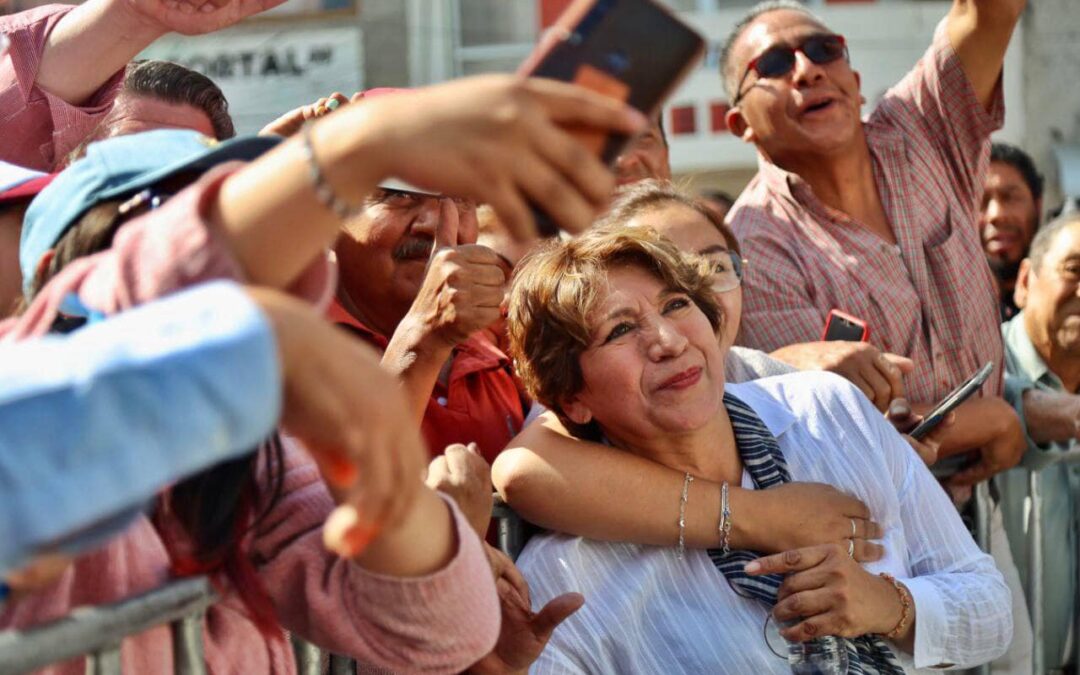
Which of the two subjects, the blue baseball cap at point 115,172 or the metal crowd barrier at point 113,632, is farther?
the blue baseball cap at point 115,172

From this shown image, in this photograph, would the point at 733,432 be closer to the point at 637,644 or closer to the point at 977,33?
the point at 637,644

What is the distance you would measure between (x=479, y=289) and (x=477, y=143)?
151cm

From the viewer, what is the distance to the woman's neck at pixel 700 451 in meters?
3.14

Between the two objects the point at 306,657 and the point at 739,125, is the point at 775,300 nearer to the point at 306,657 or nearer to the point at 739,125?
the point at 739,125

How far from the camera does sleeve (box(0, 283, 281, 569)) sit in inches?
48.2

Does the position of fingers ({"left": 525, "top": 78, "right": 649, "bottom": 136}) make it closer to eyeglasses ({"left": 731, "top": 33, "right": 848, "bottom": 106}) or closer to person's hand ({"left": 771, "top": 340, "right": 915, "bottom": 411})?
person's hand ({"left": 771, "top": 340, "right": 915, "bottom": 411})

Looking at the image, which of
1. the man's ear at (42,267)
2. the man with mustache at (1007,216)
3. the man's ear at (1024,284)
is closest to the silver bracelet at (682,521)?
the man's ear at (42,267)

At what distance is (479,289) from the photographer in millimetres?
2832

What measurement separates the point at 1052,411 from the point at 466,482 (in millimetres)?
2310

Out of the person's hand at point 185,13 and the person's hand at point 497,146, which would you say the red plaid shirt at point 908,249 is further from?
the person's hand at point 497,146

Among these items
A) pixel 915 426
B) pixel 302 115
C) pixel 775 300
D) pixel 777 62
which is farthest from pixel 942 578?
pixel 777 62

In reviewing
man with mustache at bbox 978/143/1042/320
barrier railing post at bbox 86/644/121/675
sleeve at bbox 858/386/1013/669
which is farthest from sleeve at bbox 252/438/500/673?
man with mustache at bbox 978/143/1042/320

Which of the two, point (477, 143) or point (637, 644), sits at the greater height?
point (477, 143)

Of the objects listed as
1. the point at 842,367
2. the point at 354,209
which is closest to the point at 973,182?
the point at 842,367
